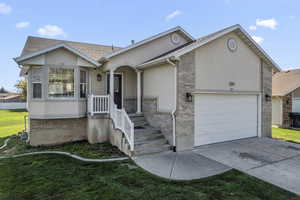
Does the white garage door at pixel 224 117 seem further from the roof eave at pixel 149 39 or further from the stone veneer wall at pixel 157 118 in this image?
the roof eave at pixel 149 39

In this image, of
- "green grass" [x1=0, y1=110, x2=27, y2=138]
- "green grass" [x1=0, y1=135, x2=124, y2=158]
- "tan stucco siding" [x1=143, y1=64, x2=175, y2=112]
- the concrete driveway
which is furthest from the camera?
"green grass" [x1=0, y1=110, x2=27, y2=138]

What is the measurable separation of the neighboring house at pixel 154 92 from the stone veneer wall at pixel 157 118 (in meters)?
0.05

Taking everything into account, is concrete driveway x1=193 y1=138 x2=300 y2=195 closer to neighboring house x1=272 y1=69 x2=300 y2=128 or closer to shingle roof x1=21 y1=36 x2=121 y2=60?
shingle roof x1=21 y1=36 x2=121 y2=60

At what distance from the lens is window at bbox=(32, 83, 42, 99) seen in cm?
877

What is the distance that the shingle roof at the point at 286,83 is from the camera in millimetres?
16531

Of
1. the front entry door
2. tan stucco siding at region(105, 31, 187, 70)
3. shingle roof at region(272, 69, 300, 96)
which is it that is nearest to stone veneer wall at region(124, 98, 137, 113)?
the front entry door

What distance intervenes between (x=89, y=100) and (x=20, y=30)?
41.0 ft

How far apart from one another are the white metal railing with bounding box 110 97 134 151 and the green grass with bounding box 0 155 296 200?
3.98 feet

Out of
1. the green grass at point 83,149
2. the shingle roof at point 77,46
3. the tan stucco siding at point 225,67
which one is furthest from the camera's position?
the shingle roof at point 77,46

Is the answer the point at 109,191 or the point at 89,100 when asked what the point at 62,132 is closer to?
the point at 89,100

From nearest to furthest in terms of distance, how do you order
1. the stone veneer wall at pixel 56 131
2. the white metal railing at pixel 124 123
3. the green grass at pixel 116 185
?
the green grass at pixel 116 185 → the white metal railing at pixel 124 123 → the stone veneer wall at pixel 56 131

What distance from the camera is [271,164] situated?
6.31 m

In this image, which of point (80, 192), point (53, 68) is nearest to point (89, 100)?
point (53, 68)

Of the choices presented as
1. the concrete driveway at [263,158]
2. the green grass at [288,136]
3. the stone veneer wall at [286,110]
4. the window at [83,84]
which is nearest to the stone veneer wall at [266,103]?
the concrete driveway at [263,158]
